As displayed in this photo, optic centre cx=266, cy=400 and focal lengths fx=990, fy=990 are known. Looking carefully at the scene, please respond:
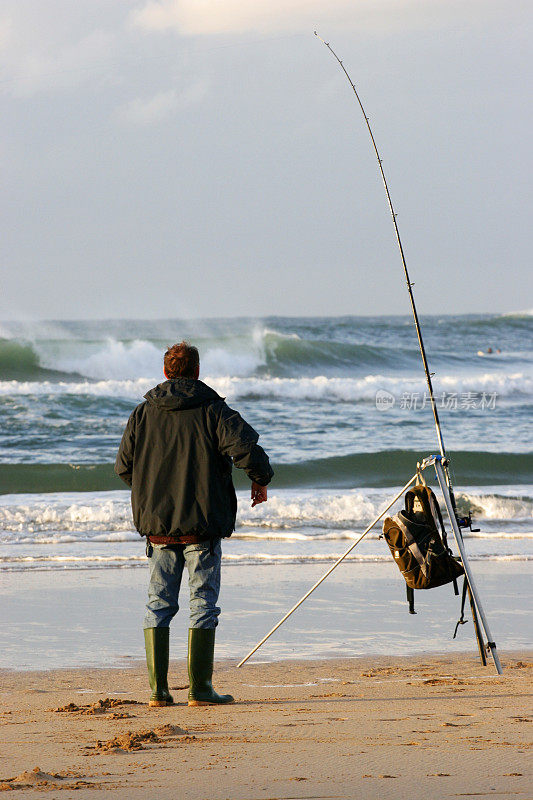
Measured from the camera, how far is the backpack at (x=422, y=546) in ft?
12.2

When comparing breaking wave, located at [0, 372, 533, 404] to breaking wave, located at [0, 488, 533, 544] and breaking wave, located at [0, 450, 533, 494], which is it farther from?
breaking wave, located at [0, 488, 533, 544]

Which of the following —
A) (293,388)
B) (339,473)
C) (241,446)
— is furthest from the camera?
(293,388)

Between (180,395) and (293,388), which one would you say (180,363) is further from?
(293,388)

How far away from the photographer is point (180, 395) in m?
3.51

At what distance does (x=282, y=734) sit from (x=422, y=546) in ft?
3.21

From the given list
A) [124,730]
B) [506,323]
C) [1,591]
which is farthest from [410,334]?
[124,730]

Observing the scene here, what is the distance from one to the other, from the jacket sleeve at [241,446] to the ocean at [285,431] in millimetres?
3554

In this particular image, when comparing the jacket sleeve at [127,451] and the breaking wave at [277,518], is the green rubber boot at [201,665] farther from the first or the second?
the breaking wave at [277,518]

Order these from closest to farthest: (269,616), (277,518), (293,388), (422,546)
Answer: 1. (422,546)
2. (269,616)
3. (277,518)
4. (293,388)

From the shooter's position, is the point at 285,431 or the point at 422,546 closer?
the point at 422,546

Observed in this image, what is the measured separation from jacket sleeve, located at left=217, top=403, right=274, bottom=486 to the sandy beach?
84 cm

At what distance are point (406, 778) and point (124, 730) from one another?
1.00m

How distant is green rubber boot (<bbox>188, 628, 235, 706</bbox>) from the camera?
11.7 feet

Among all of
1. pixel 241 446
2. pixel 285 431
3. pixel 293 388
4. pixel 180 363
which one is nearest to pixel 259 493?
pixel 241 446
